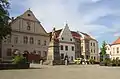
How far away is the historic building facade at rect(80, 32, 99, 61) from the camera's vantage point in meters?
79.7

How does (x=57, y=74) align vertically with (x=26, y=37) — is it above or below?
below

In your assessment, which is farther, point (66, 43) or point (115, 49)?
point (115, 49)

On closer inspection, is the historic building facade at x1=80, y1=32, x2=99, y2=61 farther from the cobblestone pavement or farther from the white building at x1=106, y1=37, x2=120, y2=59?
the cobblestone pavement

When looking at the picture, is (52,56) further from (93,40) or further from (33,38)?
(93,40)

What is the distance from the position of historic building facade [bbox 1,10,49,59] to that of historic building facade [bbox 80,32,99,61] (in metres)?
18.5

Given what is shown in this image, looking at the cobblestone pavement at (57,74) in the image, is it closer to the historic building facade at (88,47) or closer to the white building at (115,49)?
the historic building facade at (88,47)

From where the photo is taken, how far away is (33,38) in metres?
62.2

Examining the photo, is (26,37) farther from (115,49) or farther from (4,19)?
(115,49)

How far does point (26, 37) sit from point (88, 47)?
28.2m

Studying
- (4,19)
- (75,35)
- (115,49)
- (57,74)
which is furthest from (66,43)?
(57,74)

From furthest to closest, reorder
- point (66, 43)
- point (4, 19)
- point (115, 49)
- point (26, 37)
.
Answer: point (115, 49), point (66, 43), point (26, 37), point (4, 19)

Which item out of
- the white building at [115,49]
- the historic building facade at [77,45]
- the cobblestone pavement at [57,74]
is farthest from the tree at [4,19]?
the white building at [115,49]

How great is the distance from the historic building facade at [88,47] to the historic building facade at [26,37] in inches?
729

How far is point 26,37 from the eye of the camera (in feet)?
199
